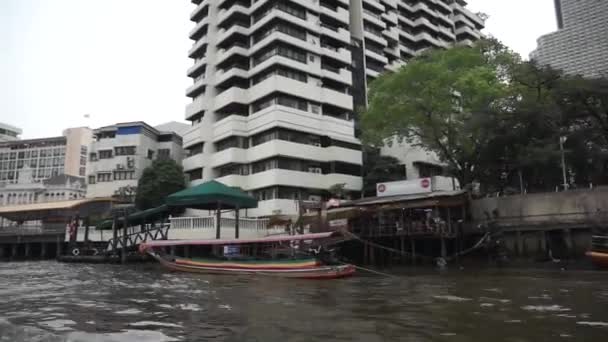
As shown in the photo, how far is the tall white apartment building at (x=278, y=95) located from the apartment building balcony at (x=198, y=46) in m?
0.12

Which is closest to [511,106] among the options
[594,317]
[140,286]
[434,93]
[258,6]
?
[434,93]

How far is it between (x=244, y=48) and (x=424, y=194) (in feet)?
90.8

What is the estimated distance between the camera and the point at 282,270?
58.3ft

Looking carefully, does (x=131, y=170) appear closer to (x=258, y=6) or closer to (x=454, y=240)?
(x=258, y=6)

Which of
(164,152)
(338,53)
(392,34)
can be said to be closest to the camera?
(338,53)

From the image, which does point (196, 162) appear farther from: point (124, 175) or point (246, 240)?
point (246, 240)

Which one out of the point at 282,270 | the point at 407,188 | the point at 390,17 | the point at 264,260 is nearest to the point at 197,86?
the point at 390,17

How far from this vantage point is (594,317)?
26.7ft

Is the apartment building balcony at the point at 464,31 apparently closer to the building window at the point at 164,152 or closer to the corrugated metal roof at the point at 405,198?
the building window at the point at 164,152

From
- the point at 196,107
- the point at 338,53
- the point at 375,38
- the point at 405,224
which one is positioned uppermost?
the point at 375,38

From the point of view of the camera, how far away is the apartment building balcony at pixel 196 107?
44844mm

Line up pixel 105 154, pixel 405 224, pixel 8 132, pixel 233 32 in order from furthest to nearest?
pixel 8 132
pixel 105 154
pixel 233 32
pixel 405 224

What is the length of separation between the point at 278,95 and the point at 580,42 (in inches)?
1946

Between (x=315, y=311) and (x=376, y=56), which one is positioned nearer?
(x=315, y=311)
